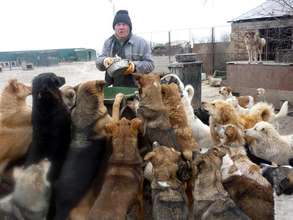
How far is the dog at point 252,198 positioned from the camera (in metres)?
3.63

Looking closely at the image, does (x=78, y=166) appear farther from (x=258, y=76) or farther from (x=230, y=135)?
(x=258, y=76)

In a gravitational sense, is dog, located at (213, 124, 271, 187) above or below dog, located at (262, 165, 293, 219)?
above

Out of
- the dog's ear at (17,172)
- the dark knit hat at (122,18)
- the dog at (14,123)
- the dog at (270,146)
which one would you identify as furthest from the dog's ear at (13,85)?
the dog at (270,146)

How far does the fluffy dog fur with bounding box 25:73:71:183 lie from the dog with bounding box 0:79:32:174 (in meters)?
0.21

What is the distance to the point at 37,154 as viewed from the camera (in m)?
3.84

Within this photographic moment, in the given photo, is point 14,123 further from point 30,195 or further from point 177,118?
point 177,118

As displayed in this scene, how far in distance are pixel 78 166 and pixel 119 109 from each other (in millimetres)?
973

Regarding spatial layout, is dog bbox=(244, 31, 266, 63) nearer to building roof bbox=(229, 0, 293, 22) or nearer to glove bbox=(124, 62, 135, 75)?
building roof bbox=(229, 0, 293, 22)

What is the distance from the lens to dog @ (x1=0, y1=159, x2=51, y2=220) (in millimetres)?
3711

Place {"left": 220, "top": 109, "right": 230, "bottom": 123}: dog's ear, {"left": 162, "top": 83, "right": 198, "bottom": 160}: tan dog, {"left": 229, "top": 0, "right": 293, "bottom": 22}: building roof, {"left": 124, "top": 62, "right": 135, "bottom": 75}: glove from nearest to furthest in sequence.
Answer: {"left": 162, "top": 83, "right": 198, "bottom": 160}: tan dog
{"left": 220, "top": 109, "right": 230, "bottom": 123}: dog's ear
{"left": 124, "top": 62, "right": 135, "bottom": 75}: glove
{"left": 229, "top": 0, "right": 293, "bottom": 22}: building roof

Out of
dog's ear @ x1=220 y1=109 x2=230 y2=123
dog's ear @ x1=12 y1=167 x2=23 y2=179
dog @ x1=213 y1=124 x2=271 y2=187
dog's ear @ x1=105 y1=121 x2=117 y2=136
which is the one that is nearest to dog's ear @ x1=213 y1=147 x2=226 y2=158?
dog @ x1=213 y1=124 x2=271 y2=187

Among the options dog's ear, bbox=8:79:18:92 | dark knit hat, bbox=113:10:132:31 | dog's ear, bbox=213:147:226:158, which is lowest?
dog's ear, bbox=213:147:226:158

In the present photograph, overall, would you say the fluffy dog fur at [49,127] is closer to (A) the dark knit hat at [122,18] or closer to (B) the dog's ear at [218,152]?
(B) the dog's ear at [218,152]

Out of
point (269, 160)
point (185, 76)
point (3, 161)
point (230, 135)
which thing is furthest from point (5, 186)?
point (185, 76)
